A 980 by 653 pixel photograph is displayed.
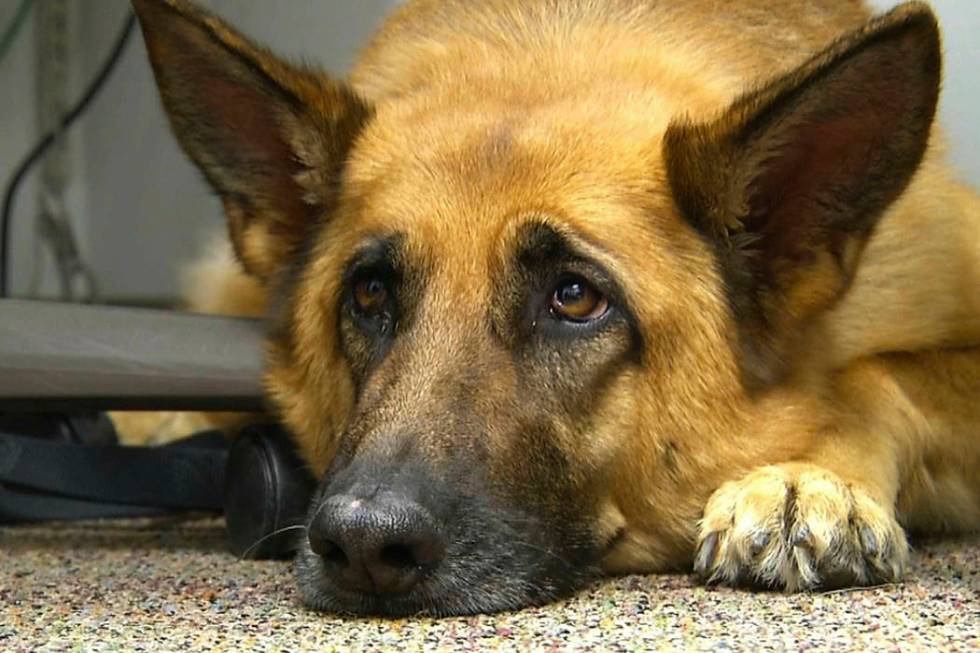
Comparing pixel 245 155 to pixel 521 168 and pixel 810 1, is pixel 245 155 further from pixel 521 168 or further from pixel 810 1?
pixel 810 1

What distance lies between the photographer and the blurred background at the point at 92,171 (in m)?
4.12

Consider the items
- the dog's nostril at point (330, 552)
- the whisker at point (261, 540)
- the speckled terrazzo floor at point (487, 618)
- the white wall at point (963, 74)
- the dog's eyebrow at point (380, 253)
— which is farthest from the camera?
the white wall at point (963, 74)

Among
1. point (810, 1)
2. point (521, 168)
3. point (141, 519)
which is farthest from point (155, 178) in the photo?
point (521, 168)

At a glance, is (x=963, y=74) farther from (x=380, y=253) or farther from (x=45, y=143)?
(x=45, y=143)

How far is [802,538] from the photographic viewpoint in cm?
150

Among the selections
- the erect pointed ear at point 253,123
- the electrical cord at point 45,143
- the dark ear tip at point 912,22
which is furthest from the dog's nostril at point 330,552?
the electrical cord at point 45,143

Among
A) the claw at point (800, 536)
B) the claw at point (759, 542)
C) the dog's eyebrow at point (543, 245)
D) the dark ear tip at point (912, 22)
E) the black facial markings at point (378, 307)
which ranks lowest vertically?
the claw at point (759, 542)

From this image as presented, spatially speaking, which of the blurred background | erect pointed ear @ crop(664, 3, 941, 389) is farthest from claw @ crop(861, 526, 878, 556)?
the blurred background

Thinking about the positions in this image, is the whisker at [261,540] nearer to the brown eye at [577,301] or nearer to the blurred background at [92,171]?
the brown eye at [577,301]

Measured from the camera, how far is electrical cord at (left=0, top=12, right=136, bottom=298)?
4062mm

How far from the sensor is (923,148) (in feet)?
5.22

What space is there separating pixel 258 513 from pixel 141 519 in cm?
49

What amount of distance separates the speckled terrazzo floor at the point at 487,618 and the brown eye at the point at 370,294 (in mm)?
341

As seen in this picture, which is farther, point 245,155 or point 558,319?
point 245,155
